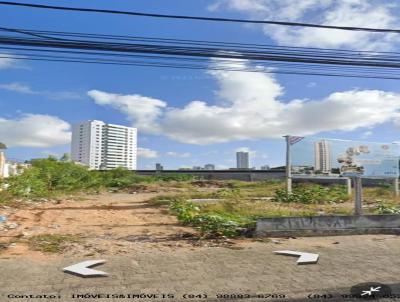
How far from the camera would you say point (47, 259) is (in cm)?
751

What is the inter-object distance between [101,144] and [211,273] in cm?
5536

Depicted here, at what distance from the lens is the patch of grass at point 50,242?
8309 millimetres

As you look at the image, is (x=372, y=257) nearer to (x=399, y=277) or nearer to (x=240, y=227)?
(x=399, y=277)

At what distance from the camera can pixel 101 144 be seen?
6025 centimetres

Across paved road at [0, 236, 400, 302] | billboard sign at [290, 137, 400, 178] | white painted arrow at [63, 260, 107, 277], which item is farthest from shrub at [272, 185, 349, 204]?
white painted arrow at [63, 260, 107, 277]

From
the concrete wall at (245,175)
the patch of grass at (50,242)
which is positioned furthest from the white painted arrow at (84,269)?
the concrete wall at (245,175)


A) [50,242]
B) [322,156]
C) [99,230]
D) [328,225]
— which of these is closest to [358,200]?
[328,225]

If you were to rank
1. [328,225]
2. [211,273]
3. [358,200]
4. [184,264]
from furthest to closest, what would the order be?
[358,200] → [328,225] → [184,264] → [211,273]

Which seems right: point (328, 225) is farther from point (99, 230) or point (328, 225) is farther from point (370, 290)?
point (99, 230)

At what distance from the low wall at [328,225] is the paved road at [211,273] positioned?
1170 mm

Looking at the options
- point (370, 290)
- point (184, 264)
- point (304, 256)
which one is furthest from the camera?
point (304, 256)

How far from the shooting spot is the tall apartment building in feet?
46.8

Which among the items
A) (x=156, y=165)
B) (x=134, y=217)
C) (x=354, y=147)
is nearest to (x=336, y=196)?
(x=354, y=147)

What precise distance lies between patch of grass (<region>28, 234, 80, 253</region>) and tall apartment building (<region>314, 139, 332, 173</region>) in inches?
327
